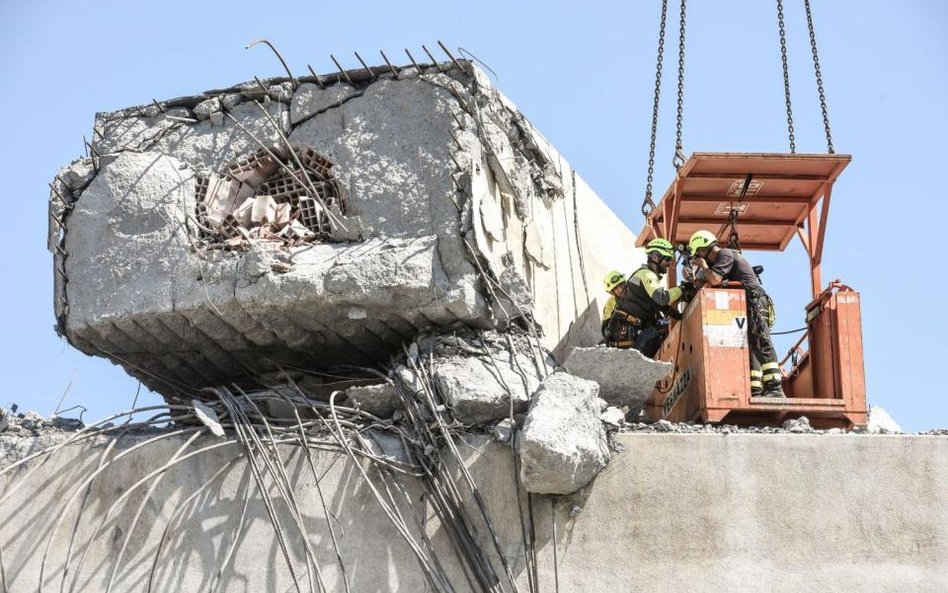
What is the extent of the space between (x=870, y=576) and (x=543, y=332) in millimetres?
2916

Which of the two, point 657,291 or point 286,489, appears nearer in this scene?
point 286,489

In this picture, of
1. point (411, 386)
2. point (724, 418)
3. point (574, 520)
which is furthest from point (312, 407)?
point (724, 418)

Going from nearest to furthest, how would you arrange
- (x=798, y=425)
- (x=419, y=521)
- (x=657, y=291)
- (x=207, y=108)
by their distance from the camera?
(x=419, y=521)
(x=798, y=425)
(x=207, y=108)
(x=657, y=291)

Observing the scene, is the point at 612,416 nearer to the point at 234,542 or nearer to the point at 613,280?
the point at 234,542

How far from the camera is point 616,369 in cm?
934

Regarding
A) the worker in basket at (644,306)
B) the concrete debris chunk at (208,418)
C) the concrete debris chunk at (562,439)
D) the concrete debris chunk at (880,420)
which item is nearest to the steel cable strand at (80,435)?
the concrete debris chunk at (208,418)

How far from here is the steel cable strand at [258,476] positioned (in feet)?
27.5

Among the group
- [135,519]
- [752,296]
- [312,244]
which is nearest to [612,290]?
[752,296]

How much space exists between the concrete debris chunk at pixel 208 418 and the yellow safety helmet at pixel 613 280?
379 centimetres

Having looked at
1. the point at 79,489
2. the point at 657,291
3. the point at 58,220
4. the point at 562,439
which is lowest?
Answer: the point at 79,489

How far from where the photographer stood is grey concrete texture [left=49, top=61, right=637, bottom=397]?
9320mm

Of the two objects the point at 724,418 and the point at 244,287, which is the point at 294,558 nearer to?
the point at 244,287

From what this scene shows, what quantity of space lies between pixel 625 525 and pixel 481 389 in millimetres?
1248

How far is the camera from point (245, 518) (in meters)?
8.63
